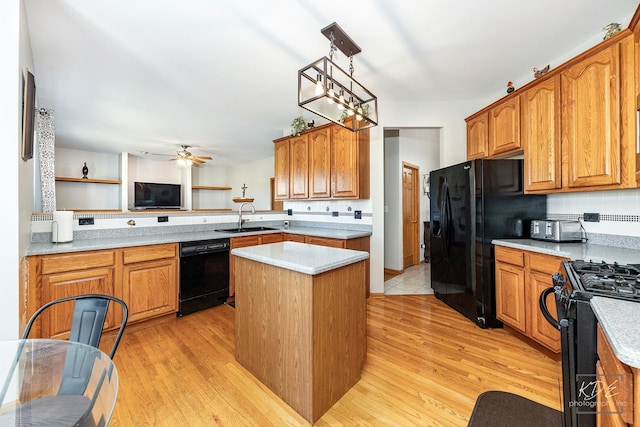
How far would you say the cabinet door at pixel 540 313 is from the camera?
76.7 inches

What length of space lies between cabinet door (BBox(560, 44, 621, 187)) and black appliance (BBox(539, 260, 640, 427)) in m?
1.07

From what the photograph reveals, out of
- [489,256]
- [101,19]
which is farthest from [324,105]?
[489,256]

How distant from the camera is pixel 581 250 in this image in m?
1.92

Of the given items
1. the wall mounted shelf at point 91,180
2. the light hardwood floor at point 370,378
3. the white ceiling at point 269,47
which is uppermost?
the white ceiling at point 269,47

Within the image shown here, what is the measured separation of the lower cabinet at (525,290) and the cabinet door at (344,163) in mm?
1715

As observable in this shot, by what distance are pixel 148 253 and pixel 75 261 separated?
0.53 meters

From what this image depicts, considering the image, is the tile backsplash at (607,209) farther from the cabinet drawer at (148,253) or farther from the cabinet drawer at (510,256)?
the cabinet drawer at (148,253)

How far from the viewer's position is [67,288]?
84.5 inches

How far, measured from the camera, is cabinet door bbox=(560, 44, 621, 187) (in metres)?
1.78

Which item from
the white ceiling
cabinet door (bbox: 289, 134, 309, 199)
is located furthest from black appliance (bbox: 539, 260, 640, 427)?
cabinet door (bbox: 289, 134, 309, 199)

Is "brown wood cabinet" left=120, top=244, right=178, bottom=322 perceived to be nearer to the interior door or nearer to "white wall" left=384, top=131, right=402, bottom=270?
"white wall" left=384, top=131, right=402, bottom=270

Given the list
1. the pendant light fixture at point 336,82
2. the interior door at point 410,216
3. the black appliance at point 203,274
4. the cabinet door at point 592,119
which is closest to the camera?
the pendant light fixture at point 336,82

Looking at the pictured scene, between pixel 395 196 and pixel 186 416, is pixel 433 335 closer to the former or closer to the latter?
pixel 186 416

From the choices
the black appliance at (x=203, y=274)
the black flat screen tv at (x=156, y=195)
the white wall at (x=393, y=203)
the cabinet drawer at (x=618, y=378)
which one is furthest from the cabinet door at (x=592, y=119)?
the black flat screen tv at (x=156, y=195)
